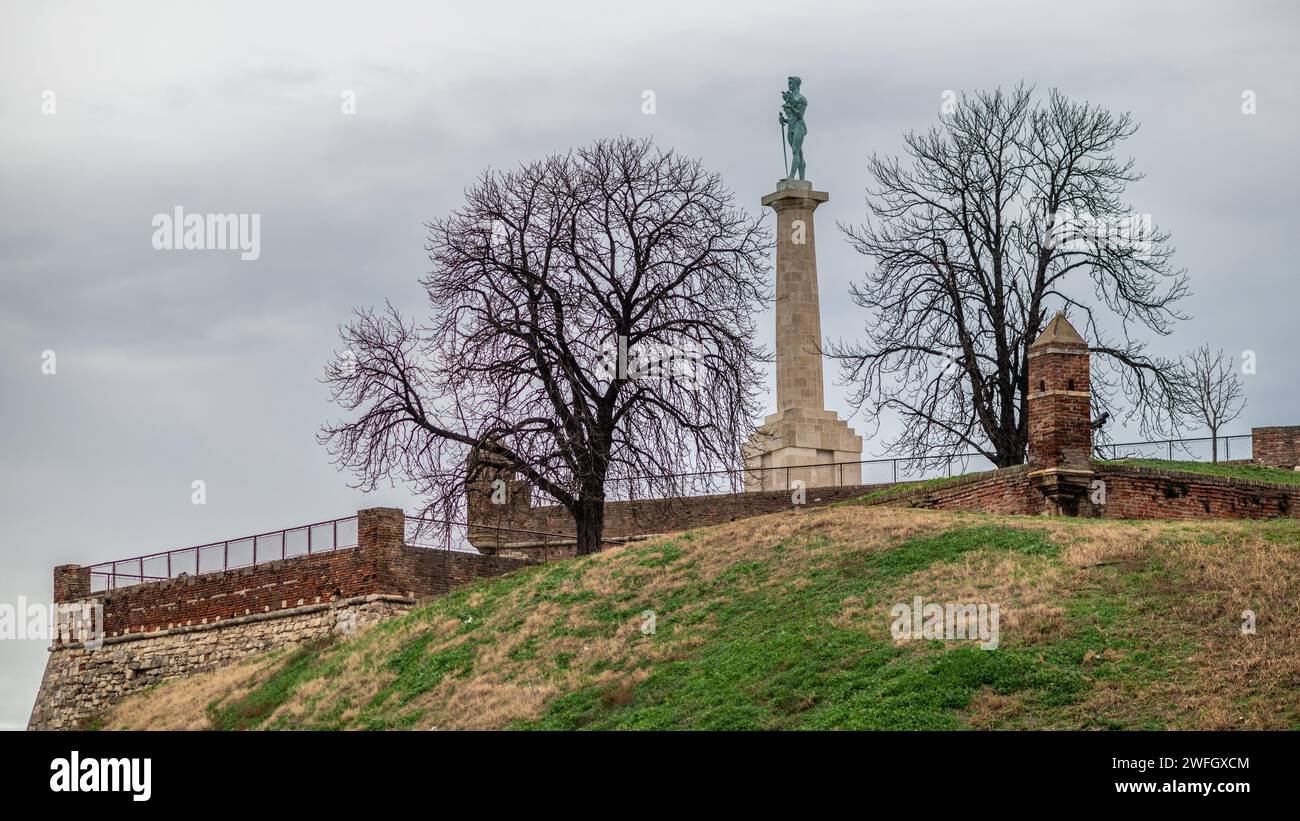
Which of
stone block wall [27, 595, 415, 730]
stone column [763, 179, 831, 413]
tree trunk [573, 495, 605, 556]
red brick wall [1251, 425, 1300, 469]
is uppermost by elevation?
stone column [763, 179, 831, 413]

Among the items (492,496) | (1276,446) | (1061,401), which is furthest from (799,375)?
(1061,401)

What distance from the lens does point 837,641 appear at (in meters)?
25.6

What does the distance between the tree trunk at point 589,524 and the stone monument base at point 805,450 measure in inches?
228

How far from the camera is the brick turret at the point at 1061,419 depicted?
32.3m

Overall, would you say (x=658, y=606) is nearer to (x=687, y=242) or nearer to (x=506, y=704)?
(x=506, y=704)

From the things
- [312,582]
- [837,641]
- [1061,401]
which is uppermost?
[1061,401]

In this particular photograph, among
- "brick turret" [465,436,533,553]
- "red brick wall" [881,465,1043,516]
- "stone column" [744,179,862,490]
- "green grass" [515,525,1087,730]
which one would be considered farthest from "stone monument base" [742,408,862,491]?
"green grass" [515,525,1087,730]

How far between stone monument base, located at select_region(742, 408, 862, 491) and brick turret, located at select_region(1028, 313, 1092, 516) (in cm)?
1165

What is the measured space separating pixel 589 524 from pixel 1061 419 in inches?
456

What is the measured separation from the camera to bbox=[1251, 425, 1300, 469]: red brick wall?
142 feet

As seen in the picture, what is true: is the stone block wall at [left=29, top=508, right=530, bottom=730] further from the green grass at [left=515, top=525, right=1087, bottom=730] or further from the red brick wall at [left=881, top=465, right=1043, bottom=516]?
the green grass at [left=515, top=525, right=1087, bottom=730]

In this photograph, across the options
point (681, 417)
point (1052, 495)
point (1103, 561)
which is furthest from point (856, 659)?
point (681, 417)

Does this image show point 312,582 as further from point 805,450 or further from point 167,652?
point 805,450
